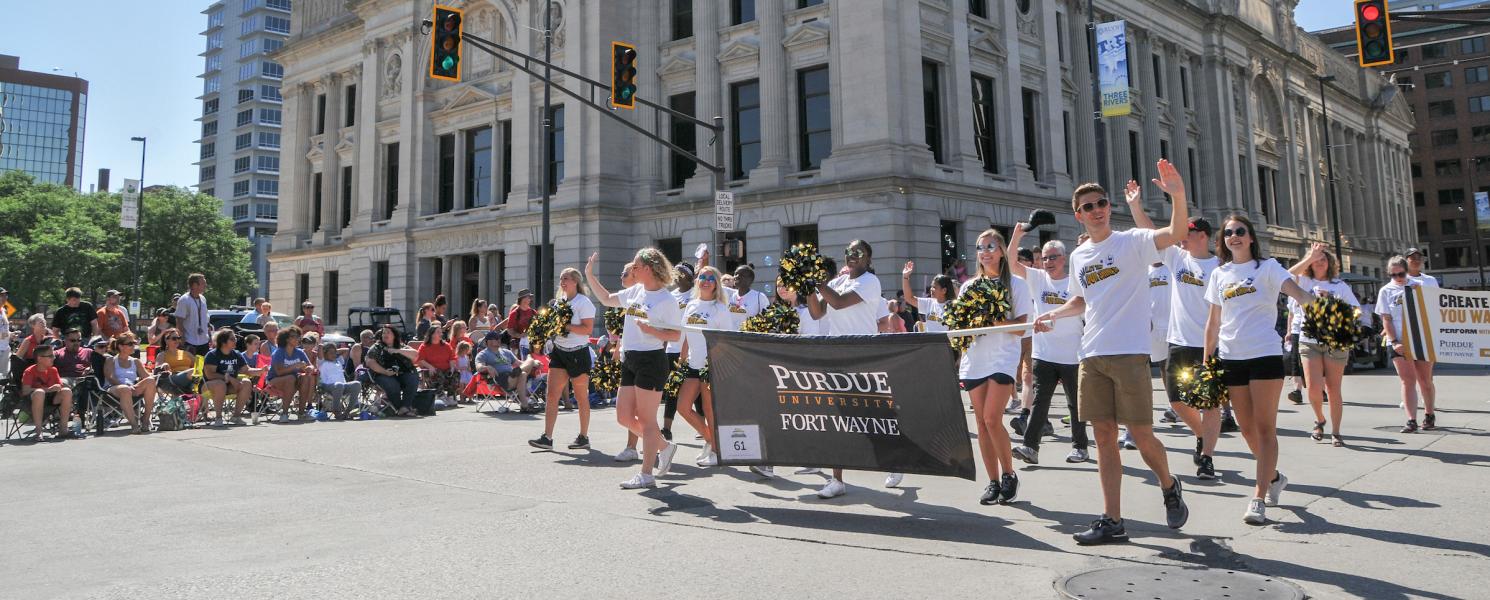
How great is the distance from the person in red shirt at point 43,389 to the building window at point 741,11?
22054 mm

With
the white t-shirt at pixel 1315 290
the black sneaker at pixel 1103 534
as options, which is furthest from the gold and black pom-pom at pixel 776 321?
the white t-shirt at pixel 1315 290

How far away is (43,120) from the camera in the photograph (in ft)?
465

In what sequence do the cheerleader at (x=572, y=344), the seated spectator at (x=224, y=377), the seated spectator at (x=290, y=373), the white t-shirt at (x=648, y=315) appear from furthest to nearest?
the seated spectator at (x=290, y=373) < the seated spectator at (x=224, y=377) < the cheerleader at (x=572, y=344) < the white t-shirt at (x=648, y=315)

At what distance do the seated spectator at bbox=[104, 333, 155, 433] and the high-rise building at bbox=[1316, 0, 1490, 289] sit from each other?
324 ft

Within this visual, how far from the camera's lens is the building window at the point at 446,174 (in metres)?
36.9

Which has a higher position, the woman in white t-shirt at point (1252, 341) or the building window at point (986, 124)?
the building window at point (986, 124)

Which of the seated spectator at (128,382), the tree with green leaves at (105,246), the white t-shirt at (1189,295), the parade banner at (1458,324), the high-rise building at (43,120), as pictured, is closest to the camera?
the white t-shirt at (1189,295)

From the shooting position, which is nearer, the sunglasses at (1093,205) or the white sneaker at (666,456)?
the sunglasses at (1093,205)

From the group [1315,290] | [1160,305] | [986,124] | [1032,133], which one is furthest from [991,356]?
[1032,133]

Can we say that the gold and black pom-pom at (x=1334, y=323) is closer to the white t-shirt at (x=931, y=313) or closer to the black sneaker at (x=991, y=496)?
the black sneaker at (x=991, y=496)

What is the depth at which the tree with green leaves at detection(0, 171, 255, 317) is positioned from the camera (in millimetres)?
52906

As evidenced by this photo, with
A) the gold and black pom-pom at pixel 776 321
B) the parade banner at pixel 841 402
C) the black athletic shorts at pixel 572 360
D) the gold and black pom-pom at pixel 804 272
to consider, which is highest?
the gold and black pom-pom at pixel 804 272

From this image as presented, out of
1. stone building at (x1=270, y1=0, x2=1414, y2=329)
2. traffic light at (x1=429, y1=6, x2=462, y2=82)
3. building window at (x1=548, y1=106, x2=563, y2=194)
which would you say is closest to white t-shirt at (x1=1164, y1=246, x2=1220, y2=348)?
traffic light at (x1=429, y1=6, x2=462, y2=82)

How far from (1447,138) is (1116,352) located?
346 ft
